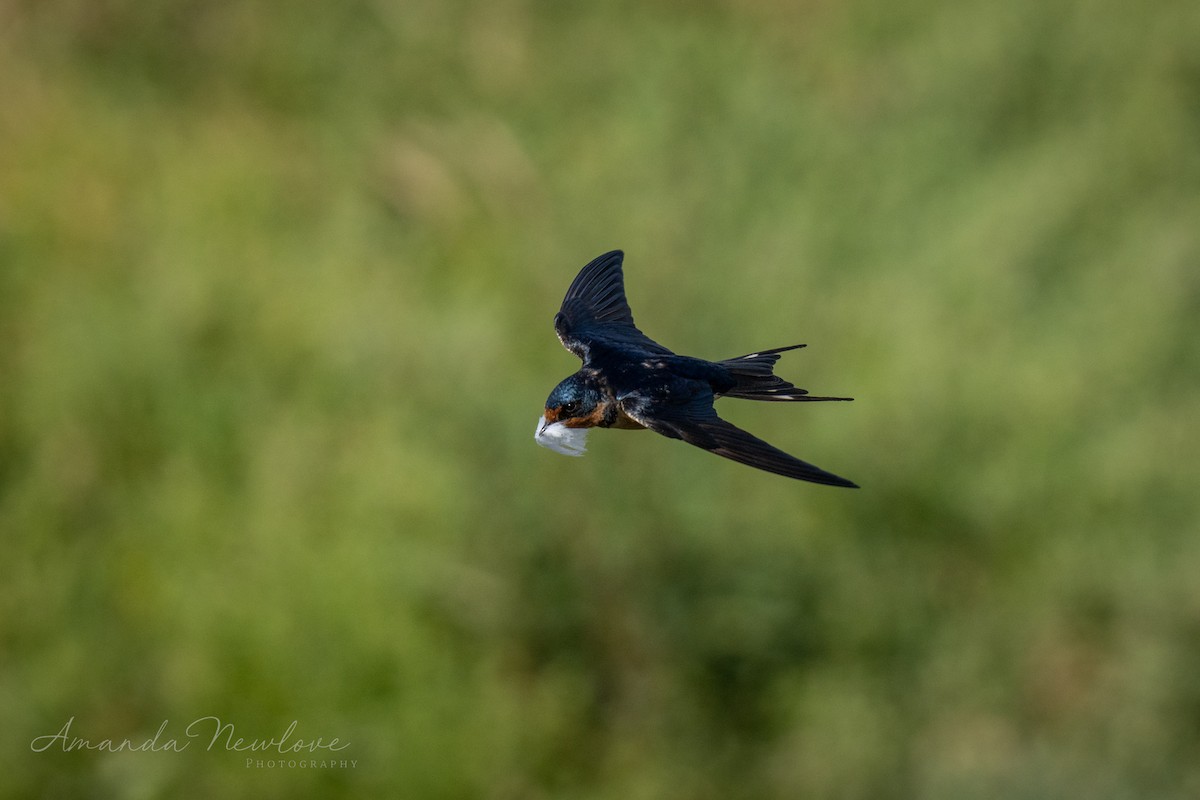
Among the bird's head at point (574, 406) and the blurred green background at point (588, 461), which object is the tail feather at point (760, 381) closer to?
the bird's head at point (574, 406)

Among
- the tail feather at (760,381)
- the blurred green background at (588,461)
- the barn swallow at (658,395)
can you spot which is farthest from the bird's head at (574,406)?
the blurred green background at (588,461)

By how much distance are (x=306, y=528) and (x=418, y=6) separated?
8.12 ft

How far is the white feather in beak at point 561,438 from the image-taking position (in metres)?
1.24

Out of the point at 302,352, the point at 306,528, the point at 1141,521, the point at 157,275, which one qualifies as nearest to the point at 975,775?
the point at 1141,521

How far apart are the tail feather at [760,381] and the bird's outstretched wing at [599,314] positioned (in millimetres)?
112

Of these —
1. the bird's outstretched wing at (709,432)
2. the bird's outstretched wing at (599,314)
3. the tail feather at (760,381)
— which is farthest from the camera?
the bird's outstretched wing at (599,314)

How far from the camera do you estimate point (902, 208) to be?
4.75m

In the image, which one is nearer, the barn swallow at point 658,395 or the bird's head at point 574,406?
the barn swallow at point 658,395

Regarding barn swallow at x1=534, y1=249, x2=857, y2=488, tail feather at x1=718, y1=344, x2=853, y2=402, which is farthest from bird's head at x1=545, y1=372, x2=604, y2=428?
tail feather at x1=718, y1=344, x2=853, y2=402

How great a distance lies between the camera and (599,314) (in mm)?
1762

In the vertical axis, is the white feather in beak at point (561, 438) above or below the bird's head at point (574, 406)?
below

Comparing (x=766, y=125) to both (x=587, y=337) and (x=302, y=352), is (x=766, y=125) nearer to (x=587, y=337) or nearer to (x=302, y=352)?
(x=302, y=352)

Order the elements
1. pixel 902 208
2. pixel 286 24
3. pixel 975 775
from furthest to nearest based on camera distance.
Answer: pixel 286 24 → pixel 902 208 → pixel 975 775

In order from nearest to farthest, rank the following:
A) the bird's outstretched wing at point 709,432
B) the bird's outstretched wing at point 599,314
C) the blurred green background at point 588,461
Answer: the bird's outstretched wing at point 709,432
the bird's outstretched wing at point 599,314
the blurred green background at point 588,461
